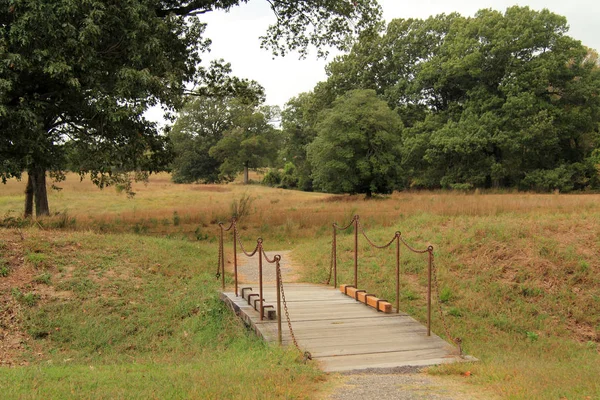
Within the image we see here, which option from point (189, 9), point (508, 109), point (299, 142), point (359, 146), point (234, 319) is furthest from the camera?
point (299, 142)

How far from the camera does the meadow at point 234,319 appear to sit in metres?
5.25

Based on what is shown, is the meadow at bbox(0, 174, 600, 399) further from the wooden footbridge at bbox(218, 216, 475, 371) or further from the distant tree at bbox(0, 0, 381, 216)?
the distant tree at bbox(0, 0, 381, 216)

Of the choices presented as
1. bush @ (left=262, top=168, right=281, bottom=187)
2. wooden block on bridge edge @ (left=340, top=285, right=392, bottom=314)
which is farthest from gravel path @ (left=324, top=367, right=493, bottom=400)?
bush @ (left=262, top=168, right=281, bottom=187)

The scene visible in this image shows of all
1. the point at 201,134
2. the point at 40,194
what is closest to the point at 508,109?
the point at 40,194

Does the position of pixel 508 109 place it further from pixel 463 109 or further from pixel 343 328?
pixel 343 328

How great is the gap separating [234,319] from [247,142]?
57509 millimetres

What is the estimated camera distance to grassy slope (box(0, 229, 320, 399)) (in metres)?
5.07

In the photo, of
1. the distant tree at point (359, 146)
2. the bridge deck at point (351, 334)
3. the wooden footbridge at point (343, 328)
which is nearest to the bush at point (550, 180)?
the distant tree at point (359, 146)

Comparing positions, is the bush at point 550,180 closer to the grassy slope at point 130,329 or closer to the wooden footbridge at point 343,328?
the grassy slope at point 130,329

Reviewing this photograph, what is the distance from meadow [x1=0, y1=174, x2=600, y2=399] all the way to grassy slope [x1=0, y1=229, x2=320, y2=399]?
0.09 ft

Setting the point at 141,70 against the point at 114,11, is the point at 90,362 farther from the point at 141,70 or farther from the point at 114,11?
the point at 114,11

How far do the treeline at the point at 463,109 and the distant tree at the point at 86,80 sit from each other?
16.7 metres

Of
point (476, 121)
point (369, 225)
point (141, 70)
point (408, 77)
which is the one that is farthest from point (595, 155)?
point (141, 70)

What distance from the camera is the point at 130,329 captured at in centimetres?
859
